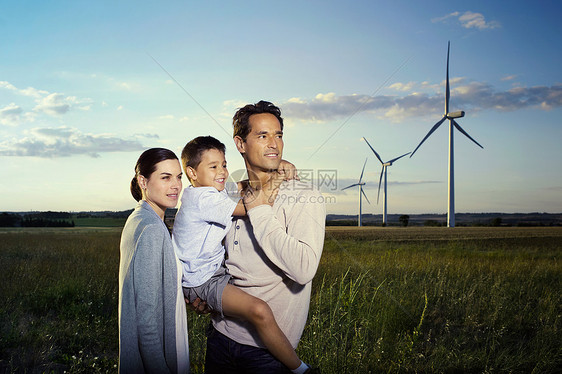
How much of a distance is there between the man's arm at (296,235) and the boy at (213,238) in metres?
0.17

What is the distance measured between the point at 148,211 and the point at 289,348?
1411 mm

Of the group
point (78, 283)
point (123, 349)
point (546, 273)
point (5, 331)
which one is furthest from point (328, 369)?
point (546, 273)

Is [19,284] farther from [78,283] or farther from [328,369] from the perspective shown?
[328,369]

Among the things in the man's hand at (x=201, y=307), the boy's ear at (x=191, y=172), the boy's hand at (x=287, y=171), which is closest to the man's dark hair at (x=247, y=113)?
the boy's hand at (x=287, y=171)

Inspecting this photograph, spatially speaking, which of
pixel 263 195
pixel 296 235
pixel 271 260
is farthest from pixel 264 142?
pixel 271 260

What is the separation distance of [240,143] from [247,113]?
239 millimetres

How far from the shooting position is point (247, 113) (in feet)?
10.1

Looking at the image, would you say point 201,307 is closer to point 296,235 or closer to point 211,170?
point 296,235

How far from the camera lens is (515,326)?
297 inches

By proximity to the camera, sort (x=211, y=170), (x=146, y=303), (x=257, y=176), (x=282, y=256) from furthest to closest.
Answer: (x=211, y=170)
(x=257, y=176)
(x=146, y=303)
(x=282, y=256)

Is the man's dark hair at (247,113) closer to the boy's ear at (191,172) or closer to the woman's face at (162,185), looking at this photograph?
the woman's face at (162,185)

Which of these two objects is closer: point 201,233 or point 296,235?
point 296,235

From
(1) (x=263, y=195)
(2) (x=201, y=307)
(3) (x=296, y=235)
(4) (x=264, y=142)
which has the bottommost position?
(2) (x=201, y=307)

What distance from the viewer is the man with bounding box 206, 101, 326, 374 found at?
2375 millimetres
